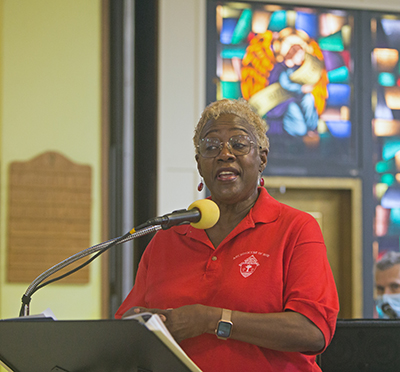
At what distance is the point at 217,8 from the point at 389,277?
2.46m

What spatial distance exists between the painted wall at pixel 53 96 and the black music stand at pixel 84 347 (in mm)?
3176

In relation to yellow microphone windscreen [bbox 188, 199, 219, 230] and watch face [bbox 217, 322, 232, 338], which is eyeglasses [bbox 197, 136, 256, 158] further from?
watch face [bbox 217, 322, 232, 338]

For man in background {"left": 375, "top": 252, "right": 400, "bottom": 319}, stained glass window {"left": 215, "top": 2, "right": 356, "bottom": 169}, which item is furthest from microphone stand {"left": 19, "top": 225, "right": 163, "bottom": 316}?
stained glass window {"left": 215, "top": 2, "right": 356, "bottom": 169}

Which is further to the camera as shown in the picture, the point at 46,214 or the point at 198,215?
the point at 46,214

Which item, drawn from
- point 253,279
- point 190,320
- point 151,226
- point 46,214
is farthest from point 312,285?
point 46,214

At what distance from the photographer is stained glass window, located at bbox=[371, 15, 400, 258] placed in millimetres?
4656

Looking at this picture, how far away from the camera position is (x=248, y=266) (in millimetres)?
1532

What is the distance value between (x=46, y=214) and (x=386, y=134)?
281 centimetres

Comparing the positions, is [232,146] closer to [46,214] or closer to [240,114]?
[240,114]

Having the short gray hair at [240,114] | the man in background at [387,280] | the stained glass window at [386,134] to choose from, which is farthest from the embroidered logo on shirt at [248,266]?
the stained glass window at [386,134]

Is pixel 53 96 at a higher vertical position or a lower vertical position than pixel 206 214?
higher

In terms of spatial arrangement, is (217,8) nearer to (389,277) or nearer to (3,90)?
(3,90)

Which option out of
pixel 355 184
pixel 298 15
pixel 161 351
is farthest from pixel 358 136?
pixel 161 351

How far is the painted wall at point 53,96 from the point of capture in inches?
173
